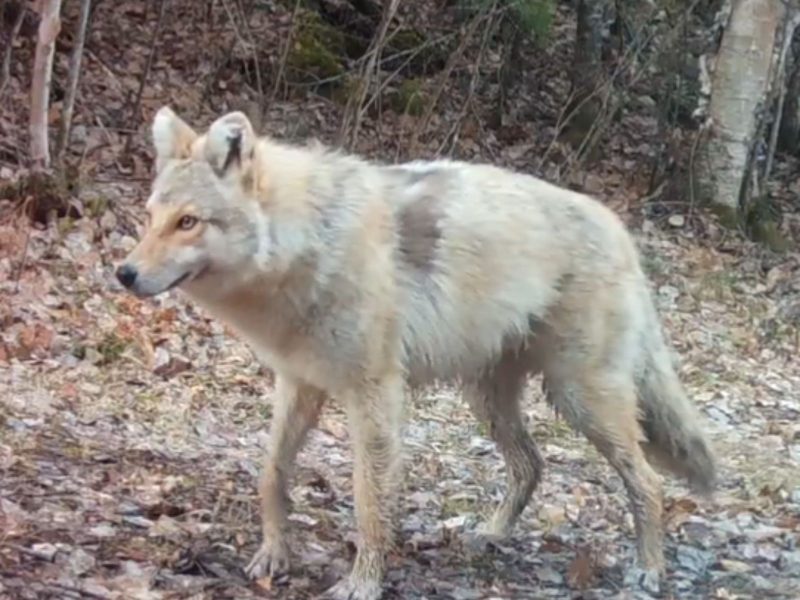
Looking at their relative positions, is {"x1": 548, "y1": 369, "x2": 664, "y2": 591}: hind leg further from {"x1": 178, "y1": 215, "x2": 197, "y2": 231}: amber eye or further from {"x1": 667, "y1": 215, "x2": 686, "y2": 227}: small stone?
{"x1": 667, "y1": 215, "x2": 686, "y2": 227}: small stone

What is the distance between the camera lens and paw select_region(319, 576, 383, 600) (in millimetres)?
5488

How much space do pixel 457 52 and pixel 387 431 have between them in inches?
329

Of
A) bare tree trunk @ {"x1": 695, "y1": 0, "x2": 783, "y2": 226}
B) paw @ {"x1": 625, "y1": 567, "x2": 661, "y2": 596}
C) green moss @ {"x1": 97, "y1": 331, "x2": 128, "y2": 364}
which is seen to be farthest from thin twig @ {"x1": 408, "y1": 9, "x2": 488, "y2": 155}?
paw @ {"x1": 625, "y1": 567, "x2": 661, "y2": 596}

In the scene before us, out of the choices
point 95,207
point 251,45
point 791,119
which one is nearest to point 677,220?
point 791,119

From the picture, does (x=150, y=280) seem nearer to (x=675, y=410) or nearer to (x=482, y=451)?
(x=675, y=410)

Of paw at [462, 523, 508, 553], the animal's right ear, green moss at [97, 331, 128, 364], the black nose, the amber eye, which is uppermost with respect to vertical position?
the animal's right ear

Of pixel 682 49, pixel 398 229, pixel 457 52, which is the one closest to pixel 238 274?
pixel 398 229

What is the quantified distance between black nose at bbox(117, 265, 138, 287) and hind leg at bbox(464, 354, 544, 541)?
210cm

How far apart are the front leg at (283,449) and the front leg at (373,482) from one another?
36 centimetres

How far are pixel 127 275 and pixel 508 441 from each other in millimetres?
2452

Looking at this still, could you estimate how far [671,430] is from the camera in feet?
21.5

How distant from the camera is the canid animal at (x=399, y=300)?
5184 millimetres

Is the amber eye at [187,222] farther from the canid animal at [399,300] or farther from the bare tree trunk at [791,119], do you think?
the bare tree trunk at [791,119]

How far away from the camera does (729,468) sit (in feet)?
26.7
